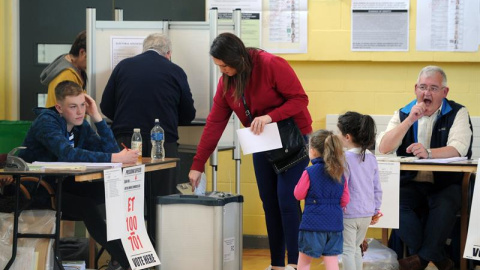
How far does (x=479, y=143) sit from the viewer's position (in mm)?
5781

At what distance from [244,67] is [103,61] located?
5.08 feet

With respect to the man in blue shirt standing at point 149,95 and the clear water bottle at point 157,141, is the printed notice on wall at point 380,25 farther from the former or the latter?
the clear water bottle at point 157,141

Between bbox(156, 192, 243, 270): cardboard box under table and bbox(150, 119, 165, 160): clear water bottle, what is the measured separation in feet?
1.59

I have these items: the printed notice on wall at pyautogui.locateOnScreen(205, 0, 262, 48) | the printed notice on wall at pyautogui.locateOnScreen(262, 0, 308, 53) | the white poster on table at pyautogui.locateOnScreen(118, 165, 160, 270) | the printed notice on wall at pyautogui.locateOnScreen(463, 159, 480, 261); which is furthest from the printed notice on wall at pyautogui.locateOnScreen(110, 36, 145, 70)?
the printed notice on wall at pyautogui.locateOnScreen(463, 159, 480, 261)

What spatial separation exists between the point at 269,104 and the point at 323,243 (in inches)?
32.9

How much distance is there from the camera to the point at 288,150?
423 centimetres

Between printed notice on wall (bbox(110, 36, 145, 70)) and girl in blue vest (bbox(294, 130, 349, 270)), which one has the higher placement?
printed notice on wall (bbox(110, 36, 145, 70))

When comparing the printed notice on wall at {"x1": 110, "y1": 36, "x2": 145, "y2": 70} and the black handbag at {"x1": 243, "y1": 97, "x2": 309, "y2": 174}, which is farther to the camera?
the printed notice on wall at {"x1": 110, "y1": 36, "x2": 145, "y2": 70}

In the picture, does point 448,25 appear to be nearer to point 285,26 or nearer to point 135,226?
point 285,26

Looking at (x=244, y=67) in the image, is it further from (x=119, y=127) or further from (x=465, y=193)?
(x=465, y=193)

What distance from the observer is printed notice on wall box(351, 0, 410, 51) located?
5727 millimetres

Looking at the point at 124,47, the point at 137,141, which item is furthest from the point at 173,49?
the point at 137,141

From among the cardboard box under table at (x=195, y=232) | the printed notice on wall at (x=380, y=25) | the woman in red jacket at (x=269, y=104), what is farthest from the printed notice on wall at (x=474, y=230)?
the printed notice on wall at (x=380, y=25)

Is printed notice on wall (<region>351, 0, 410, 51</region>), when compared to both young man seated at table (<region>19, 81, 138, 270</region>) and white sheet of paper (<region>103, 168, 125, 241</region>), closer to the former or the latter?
young man seated at table (<region>19, 81, 138, 270</region>)
